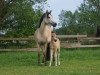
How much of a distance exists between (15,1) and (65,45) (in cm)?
629

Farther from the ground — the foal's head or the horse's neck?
the foal's head

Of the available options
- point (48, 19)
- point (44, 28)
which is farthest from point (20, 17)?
point (48, 19)

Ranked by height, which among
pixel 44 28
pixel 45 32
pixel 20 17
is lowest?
pixel 45 32

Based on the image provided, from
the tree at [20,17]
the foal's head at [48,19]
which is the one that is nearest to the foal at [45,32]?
the foal's head at [48,19]

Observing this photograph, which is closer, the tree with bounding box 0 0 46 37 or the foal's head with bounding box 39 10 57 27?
the foal's head with bounding box 39 10 57 27

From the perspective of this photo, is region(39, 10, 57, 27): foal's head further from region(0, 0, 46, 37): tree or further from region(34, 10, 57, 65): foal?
region(0, 0, 46, 37): tree

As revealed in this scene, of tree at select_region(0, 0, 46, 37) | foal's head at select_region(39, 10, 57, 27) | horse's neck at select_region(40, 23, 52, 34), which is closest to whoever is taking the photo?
foal's head at select_region(39, 10, 57, 27)

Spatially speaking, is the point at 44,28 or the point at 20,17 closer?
the point at 44,28

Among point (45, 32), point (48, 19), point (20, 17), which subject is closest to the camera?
point (48, 19)

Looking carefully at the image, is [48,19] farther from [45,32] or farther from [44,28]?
[45,32]

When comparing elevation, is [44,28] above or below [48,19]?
below

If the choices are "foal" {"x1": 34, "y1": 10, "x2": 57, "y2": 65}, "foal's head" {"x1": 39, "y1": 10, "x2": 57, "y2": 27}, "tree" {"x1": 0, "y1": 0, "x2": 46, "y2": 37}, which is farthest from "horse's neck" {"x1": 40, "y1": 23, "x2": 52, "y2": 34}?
"tree" {"x1": 0, "y1": 0, "x2": 46, "y2": 37}

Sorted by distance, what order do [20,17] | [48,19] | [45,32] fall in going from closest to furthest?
1. [48,19]
2. [45,32]
3. [20,17]

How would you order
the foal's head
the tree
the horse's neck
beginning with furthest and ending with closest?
the tree → the horse's neck → the foal's head
